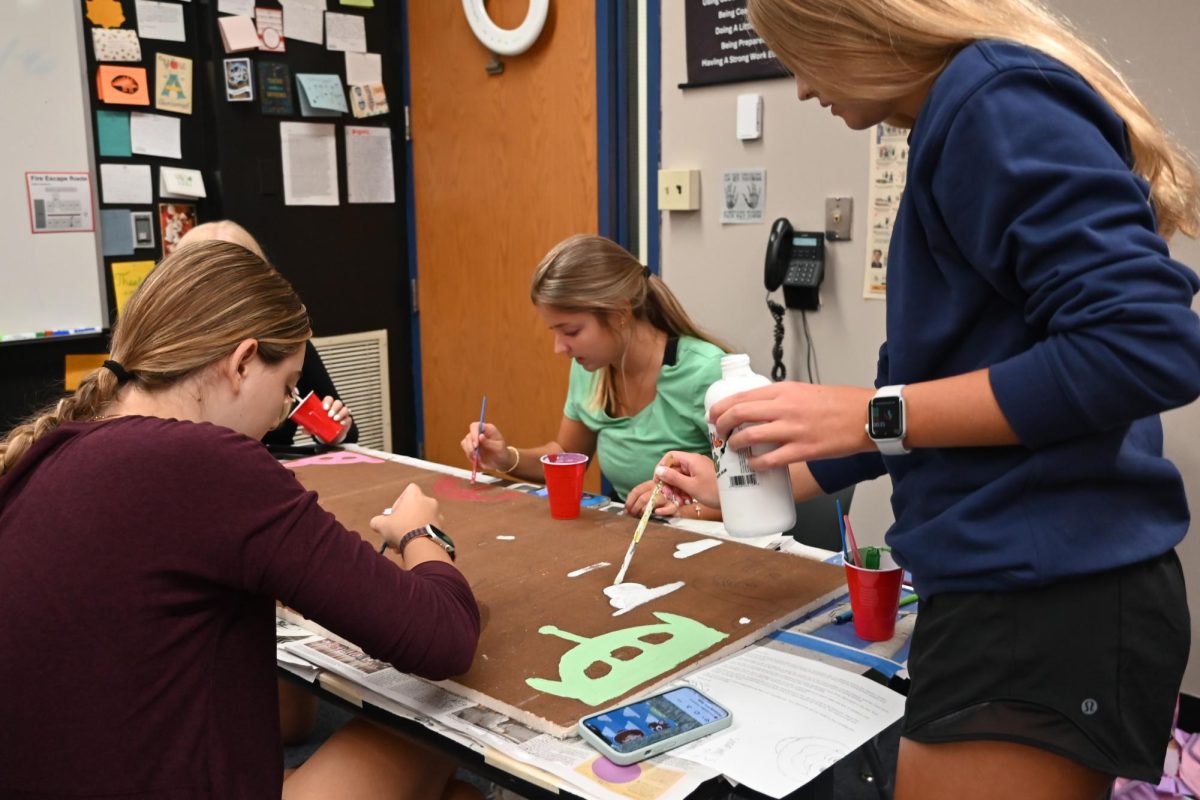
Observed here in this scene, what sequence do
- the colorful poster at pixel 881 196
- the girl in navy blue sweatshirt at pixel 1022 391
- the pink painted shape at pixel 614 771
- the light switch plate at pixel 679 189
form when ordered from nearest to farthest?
the girl in navy blue sweatshirt at pixel 1022 391 → the pink painted shape at pixel 614 771 → the colorful poster at pixel 881 196 → the light switch plate at pixel 679 189

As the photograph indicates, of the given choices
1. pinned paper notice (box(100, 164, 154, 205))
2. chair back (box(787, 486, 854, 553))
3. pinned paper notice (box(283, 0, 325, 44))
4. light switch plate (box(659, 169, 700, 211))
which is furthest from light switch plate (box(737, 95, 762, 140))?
pinned paper notice (box(100, 164, 154, 205))

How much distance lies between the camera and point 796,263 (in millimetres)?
2975

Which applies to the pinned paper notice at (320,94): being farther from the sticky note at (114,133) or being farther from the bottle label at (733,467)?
the bottle label at (733,467)

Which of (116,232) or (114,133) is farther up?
(114,133)

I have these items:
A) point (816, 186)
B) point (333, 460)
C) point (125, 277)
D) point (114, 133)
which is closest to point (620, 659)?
point (333, 460)

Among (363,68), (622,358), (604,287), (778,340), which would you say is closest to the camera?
(604,287)

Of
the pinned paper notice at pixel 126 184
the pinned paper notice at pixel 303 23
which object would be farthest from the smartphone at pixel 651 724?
the pinned paper notice at pixel 303 23

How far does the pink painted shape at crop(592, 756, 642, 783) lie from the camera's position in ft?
3.29

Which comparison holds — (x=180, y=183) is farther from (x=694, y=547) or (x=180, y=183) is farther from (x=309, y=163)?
(x=694, y=547)

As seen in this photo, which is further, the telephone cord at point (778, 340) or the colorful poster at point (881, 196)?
the telephone cord at point (778, 340)

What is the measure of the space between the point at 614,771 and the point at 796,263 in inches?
85.6

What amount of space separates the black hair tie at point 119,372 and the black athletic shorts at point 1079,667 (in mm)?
924

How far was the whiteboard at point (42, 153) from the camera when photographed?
313 centimetres

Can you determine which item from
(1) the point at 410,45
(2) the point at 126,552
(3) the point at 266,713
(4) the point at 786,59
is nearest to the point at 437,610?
(3) the point at 266,713
